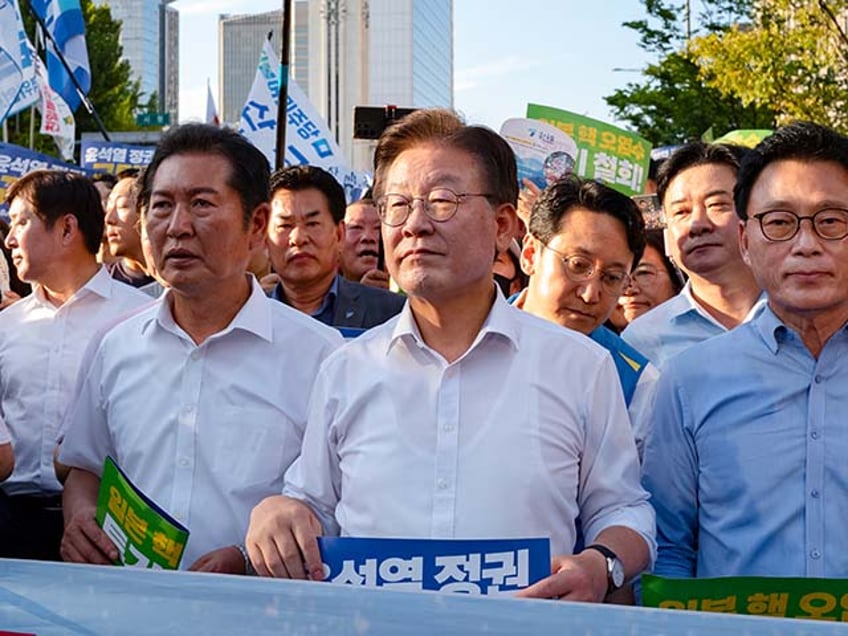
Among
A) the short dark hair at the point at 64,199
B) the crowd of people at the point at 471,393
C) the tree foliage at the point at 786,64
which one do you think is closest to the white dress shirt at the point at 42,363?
the short dark hair at the point at 64,199

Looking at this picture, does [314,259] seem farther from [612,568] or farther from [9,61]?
[9,61]

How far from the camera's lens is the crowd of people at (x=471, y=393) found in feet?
8.05

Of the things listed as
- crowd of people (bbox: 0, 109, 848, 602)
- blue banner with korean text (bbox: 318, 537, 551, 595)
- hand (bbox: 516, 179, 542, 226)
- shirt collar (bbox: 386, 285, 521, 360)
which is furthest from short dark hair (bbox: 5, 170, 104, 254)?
blue banner with korean text (bbox: 318, 537, 551, 595)

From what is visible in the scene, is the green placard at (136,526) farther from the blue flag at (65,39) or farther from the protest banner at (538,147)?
the blue flag at (65,39)

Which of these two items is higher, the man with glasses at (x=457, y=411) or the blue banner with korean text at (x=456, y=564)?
the man with glasses at (x=457, y=411)

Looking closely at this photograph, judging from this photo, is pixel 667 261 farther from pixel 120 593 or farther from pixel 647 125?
pixel 647 125

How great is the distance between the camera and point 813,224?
2547 mm

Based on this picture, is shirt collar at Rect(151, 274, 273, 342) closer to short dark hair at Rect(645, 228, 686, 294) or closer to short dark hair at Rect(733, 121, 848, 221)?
short dark hair at Rect(733, 121, 848, 221)

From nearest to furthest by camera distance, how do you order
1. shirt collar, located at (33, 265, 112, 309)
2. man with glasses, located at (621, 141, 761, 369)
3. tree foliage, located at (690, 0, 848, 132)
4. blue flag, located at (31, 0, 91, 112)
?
man with glasses, located at (621, 141, 761, 369) → shirt collar, located at (33, 265, 112, 309) → tree foliage, located at (690, 0, 848, 132) → blue flag, located at (31, 0, 91, 112)

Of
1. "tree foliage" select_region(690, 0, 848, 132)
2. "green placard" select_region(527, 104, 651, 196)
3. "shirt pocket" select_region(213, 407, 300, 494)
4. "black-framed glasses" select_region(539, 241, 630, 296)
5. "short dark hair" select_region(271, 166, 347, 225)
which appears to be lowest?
"shirt pocket" select_region(213, 407, 300, 494)

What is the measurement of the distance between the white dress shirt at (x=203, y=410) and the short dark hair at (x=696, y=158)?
1460 millimetres

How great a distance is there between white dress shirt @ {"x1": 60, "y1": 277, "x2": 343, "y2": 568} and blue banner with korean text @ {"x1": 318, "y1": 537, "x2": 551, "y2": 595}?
76 centimetres

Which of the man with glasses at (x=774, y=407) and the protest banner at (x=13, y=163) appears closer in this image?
the man with glasses at (x=774, y=407)

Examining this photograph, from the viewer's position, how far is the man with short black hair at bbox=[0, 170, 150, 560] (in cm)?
392
